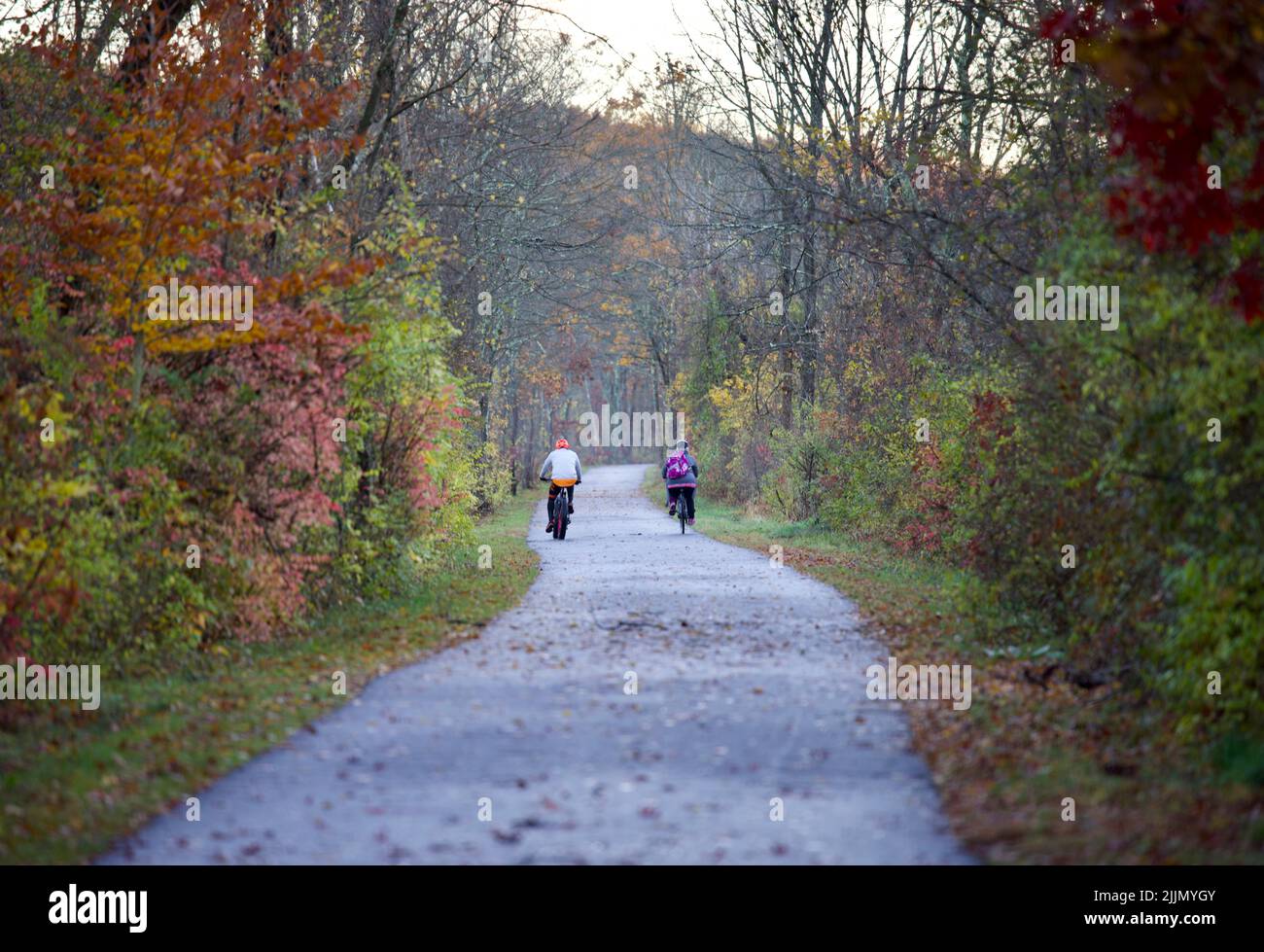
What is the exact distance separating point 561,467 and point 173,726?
A: 18.7 m

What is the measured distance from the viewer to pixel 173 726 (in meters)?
8.95

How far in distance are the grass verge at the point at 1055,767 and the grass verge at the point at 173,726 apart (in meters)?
4.16

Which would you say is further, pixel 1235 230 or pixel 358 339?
pixel 358 339

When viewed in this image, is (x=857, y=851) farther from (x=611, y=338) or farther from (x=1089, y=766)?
(x=611, y=338)

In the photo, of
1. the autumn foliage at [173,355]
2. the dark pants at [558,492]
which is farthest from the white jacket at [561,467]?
the autumn foliage at [173,355]

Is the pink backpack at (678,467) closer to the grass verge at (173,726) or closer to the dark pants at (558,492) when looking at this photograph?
the dark pants at (558,492)

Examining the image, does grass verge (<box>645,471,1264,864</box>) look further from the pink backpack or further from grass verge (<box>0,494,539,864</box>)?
the pink backpack

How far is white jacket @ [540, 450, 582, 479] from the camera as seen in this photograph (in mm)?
27422

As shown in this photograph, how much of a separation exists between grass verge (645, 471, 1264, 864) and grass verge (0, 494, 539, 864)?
4160mm

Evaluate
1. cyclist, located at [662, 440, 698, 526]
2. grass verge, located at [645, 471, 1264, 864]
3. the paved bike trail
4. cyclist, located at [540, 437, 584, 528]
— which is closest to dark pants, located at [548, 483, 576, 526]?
cyclist, located at [540, 437, 584, 528]
